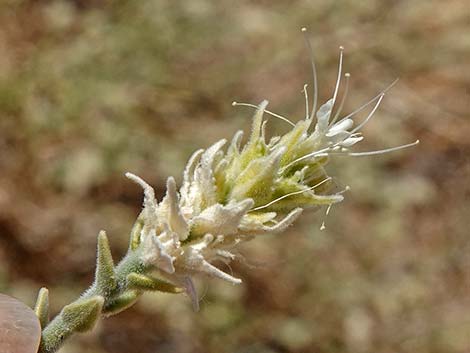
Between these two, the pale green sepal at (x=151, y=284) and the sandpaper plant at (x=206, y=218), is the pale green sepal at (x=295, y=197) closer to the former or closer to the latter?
the sandpaper plant at (x=206, y=218)

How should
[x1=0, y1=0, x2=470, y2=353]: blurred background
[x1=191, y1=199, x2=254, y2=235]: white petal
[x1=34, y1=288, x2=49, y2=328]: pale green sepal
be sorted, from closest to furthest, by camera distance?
[x1=191, y1=199, x2=254, y2=235]: white petal
[x1=34, y1=288, x2=49, y2=328]: pale green sepal
[x1=0, y1=0, x2=470, y2=353]: blurred background

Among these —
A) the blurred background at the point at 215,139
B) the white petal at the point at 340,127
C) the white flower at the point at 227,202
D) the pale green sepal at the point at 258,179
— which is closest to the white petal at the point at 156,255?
the white flower at the point at 227,202

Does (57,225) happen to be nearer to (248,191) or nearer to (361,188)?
(361,188)

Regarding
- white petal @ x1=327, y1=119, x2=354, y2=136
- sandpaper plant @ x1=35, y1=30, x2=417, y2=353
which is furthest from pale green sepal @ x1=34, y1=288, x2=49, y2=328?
white petal @ x1=327, y1=119, x2=354, y2=136

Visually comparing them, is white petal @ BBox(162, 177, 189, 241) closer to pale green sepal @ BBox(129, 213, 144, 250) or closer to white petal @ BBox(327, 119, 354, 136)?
pale green sepal @ BBox(129, 213, 144, 250)

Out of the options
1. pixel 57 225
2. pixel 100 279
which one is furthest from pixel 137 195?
pixel 100 279

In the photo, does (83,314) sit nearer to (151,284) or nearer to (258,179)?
(151,284)


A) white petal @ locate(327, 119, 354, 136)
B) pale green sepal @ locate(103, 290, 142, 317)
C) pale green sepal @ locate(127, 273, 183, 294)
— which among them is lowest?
pale green sepal @ locate(103, 290, 142, 317)

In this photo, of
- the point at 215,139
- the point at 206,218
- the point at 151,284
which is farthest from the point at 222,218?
the point at 215,139
